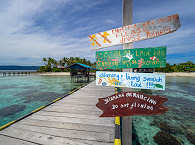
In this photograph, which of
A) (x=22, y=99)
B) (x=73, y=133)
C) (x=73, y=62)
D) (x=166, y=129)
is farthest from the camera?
(x=73, y=62)

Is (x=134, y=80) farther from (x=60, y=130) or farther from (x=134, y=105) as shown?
(x=60, y=130)

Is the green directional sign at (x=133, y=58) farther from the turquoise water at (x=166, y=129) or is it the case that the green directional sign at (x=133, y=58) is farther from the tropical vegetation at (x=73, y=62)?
the tropical vegetation at (x=73, y=62)

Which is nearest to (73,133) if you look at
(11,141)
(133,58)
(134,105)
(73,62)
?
(11,141)

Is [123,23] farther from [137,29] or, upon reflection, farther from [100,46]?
[100,46]

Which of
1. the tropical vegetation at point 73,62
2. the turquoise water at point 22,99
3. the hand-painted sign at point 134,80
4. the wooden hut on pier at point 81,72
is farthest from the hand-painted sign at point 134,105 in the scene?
the tropical vegetation at point 73,62

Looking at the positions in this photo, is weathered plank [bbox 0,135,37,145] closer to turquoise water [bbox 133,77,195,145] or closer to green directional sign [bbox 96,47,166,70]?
green directional sign [bbox 96,47,166,70]

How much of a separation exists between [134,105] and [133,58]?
0.83 meters

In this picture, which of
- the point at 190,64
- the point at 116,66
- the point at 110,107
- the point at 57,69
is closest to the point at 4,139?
the point at 110,107

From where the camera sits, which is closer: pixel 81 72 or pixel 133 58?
pixel 133 58

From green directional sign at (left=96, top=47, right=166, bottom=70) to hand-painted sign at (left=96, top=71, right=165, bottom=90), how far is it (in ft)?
0.49

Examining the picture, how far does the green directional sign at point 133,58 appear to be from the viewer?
4.76 feet

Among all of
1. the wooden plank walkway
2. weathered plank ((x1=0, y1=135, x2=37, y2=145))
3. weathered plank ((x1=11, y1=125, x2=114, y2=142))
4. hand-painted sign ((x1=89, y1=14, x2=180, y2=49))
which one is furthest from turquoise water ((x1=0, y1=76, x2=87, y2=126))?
hand-painted sign ((x1=89, y1=14, x2=180, y2=49))

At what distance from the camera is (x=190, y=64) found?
3428 centimetres

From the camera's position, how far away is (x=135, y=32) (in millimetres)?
1604
